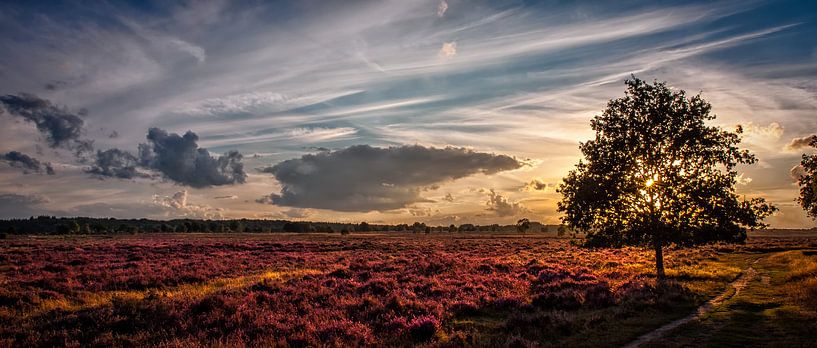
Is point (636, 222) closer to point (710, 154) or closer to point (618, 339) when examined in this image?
point (710, 154)

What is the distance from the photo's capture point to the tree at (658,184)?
27172 millimetres

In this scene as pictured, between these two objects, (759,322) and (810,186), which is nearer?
(759,322)

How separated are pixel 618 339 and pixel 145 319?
1466 centimetres

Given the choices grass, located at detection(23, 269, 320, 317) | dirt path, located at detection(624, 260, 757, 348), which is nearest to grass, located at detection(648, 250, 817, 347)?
dirt path, located at detection(624, 260, 757, 348)

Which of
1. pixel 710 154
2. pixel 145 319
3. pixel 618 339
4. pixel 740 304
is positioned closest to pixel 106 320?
pixel 145 319

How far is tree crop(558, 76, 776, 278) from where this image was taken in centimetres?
2717

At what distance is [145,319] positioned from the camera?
49.2 ft

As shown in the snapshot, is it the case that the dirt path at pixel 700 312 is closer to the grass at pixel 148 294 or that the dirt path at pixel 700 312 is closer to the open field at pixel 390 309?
the open field at pixel 390 309

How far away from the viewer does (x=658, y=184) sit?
2830 centimetres

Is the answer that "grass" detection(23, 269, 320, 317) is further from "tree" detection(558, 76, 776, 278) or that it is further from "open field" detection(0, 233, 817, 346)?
"tree" detection(558, 76, 776, 278)

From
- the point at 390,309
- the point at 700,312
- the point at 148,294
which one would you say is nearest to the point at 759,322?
the point at 700,312

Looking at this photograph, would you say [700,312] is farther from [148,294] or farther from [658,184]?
[148,294]

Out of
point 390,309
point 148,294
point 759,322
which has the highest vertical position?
point 759,322

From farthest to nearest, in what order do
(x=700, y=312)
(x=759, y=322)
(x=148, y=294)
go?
(x=148, y=294)
(x=700, y=312)
(x=759, y=322)
